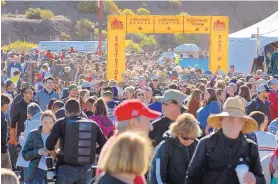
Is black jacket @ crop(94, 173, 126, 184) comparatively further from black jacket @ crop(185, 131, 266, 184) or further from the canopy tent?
the canopy tent

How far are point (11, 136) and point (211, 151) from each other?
6825mm

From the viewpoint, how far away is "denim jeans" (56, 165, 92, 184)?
26.1ft

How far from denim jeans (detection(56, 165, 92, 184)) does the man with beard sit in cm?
441

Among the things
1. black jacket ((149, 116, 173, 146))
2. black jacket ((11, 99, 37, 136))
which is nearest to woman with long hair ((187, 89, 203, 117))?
black jacket ((11, 99, 37, 136))

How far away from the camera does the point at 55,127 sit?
7973 mm

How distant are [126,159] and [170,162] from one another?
2.12m

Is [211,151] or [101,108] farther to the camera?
[101,108]

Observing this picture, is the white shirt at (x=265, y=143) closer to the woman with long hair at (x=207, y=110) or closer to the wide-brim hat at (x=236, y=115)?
the wide-brim hat at (x=236, y=115)

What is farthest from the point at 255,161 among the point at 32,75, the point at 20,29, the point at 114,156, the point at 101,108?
the point at 20,29

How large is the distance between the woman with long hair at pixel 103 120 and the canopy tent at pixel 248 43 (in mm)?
16395

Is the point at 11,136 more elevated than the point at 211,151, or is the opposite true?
the point at 211,151

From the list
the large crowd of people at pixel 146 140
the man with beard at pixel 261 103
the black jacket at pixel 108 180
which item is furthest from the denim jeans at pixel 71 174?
the man with beard at pixel 261 103

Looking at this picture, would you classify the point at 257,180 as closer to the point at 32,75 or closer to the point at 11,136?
the point at 11,136

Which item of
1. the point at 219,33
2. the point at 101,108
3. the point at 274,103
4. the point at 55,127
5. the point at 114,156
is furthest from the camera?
the point at 219,33
